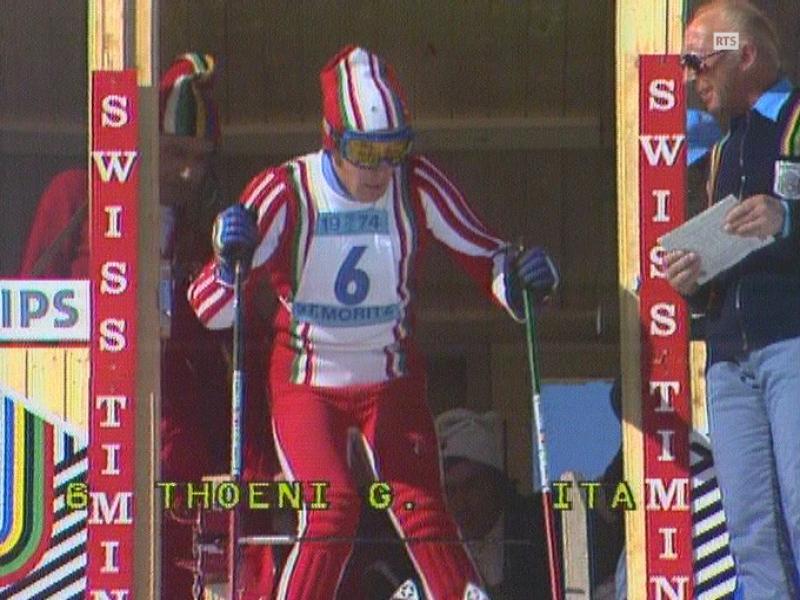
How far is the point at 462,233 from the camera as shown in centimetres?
633

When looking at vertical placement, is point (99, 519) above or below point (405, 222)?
below

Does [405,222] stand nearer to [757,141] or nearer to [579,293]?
[579,293]

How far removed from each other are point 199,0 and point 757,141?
146 cm

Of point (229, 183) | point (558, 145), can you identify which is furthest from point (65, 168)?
point (558, 145)

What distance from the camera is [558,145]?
6555mm

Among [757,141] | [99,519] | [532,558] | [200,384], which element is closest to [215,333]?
[200,384]

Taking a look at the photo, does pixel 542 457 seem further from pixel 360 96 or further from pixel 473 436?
pixel 360 96

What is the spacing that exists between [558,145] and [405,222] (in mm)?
510

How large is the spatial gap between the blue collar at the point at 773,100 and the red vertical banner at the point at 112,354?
152 cm

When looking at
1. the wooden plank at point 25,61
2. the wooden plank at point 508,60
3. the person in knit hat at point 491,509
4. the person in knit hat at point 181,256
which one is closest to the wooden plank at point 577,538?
the person in knit hat at point 491,509

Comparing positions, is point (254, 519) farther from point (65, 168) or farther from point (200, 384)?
point (65, 168)

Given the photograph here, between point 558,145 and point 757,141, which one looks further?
point 558,145

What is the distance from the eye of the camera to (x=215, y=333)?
6.34 meters

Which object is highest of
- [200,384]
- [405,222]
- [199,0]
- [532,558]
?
[199,0]
